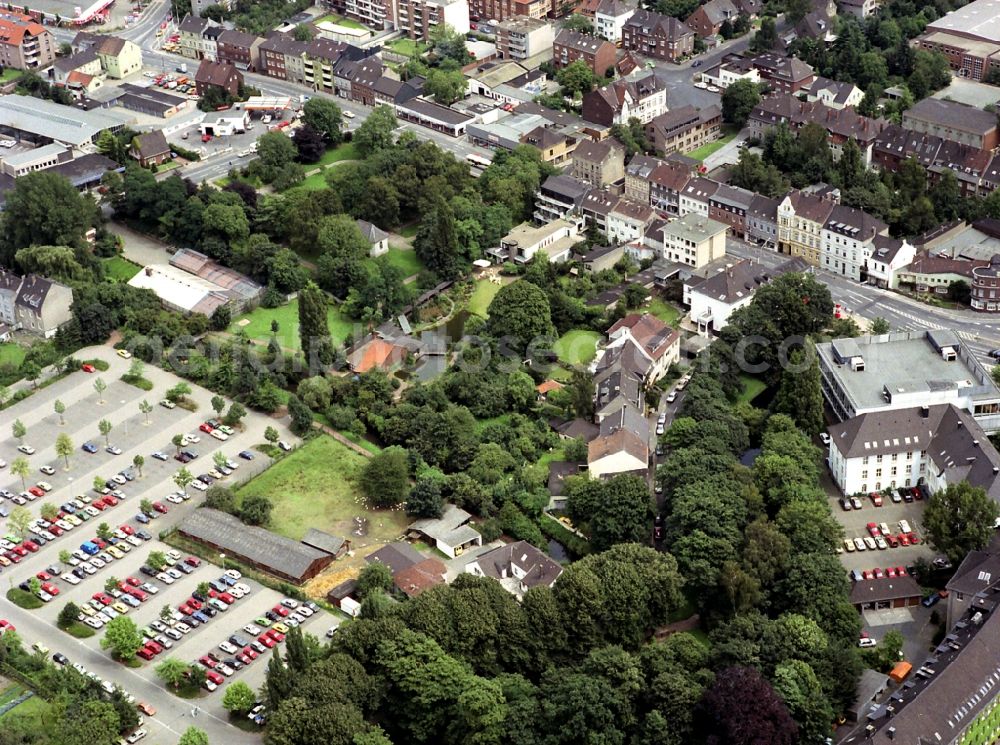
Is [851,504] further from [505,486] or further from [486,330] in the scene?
[486,330]

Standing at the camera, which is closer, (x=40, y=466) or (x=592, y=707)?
(x=592, y=707)

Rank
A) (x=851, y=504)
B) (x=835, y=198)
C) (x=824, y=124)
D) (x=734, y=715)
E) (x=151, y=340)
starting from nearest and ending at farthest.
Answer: (x=734, y=715)
(x=851, y=504)
(x=151, y=340)
(x=835, y=198)
(x=824, y=124)

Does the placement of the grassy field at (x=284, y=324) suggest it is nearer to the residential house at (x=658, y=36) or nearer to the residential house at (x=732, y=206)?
the residential house at (x=732, y=206)

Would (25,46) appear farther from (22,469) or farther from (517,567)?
(517,567)

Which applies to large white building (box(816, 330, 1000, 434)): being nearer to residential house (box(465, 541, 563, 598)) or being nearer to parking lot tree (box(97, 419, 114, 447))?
residential house (box(465, 541, 563, 598))

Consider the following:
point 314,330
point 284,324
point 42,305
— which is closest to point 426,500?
point 314,330

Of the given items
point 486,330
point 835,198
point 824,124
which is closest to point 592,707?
point 486,330
